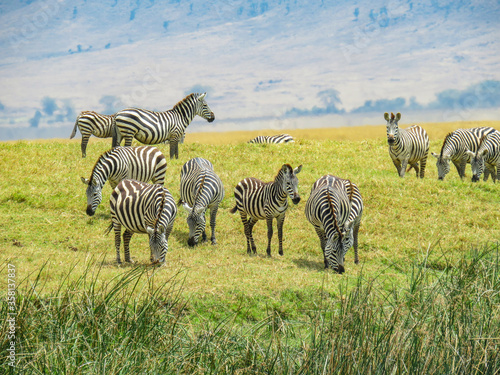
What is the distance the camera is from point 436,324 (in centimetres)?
553

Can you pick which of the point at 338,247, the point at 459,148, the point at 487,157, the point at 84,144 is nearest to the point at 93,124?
the point at 84,144

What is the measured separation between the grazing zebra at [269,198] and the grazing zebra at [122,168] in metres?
3.66

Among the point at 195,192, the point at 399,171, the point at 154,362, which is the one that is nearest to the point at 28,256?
the point at 195,192

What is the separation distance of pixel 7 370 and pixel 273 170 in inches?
577

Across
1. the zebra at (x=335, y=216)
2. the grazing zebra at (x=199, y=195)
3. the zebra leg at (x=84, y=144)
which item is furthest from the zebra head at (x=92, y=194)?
the zebra leg at (x=84, y=144)

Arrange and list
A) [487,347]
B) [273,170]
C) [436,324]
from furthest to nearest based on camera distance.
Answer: [273,170]
[436,324]
[487,347]

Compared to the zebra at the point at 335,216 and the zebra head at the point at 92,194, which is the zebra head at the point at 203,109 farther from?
the zebra at the point at 335,216

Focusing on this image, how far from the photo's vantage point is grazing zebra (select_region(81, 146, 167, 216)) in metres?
14.0

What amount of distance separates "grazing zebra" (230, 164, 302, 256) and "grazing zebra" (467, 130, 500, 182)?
10594 millimetres

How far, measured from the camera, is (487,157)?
20.6m

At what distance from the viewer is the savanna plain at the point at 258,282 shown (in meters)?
5.15

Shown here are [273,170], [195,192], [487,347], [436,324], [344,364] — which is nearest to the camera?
[344,364]

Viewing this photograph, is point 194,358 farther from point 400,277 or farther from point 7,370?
point 400,277

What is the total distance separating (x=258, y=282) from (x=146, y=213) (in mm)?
2879
